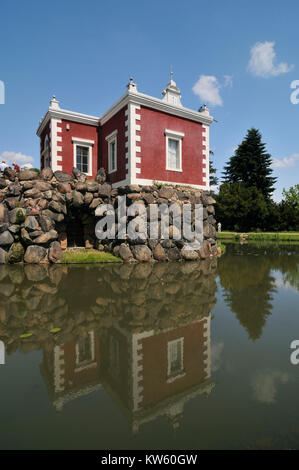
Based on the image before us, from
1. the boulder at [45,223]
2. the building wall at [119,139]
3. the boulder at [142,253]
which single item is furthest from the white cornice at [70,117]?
the boulder at [142,253]

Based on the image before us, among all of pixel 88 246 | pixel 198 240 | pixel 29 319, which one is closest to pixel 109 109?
pixel 88 246

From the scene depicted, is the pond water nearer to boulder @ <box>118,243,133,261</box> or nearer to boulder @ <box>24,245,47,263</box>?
boulder @ <box>24,245,47,263</box>

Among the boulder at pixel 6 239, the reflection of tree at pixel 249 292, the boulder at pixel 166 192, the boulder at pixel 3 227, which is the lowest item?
the reflection of tree at pixel 249 292

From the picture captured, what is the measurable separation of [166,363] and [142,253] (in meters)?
7.85

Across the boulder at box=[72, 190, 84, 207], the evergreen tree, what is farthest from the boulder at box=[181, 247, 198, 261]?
the evergreen tree

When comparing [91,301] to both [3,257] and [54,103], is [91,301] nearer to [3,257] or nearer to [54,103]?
[3,257]

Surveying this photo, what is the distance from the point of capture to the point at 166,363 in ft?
10.0

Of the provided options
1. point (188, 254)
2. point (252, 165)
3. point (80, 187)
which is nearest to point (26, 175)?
point (80, 187)

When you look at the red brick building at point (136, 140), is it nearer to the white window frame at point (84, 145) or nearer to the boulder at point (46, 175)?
the white window frame at point (84, 145)

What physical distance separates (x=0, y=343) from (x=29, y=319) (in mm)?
788

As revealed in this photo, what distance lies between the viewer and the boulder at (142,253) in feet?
35.6

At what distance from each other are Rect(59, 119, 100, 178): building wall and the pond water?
9470 millimetres
